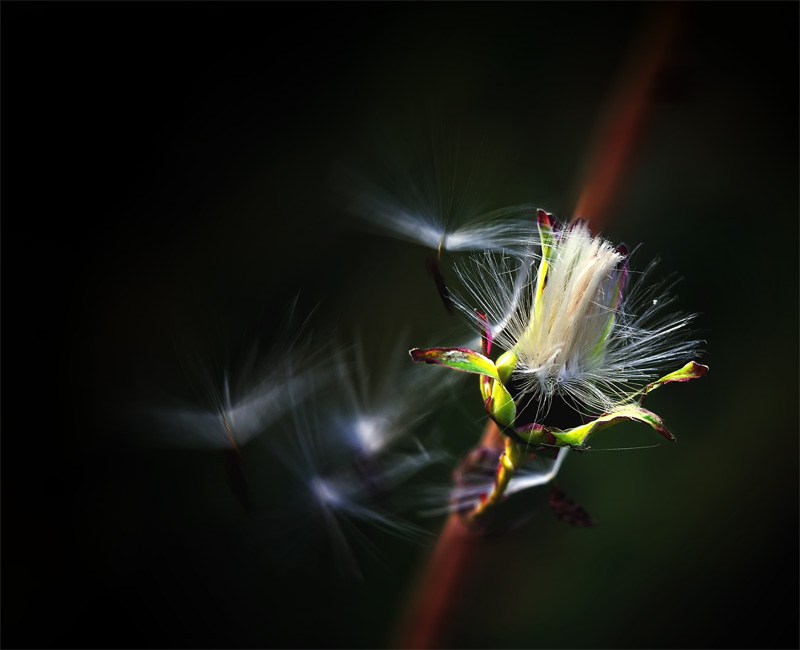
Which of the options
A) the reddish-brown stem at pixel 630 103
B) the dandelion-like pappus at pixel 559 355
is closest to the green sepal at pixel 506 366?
the dandelion-like pappus at pixel 559 355

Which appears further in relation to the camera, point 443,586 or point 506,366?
point 443,586

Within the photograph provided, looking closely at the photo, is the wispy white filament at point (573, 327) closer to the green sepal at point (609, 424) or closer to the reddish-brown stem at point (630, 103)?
the green sepal at point (609, 424)

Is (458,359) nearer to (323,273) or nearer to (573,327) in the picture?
(573,327)

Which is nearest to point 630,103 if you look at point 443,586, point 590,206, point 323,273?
point 590,206

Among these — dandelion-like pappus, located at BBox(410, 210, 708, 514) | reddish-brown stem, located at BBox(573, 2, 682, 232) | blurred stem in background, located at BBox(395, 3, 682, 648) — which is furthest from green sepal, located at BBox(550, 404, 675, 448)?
reddish-brown stem, located at BBox(573, 2, 682, 232)

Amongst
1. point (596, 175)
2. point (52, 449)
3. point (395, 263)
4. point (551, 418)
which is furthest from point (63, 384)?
point (596, 175)

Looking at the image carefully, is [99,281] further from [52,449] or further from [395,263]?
[395,263]
